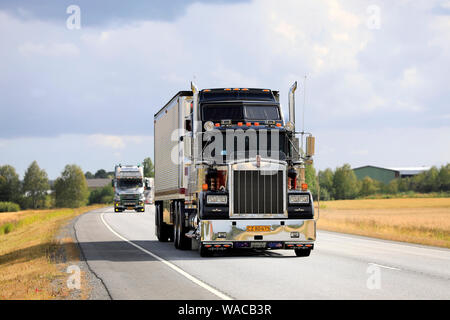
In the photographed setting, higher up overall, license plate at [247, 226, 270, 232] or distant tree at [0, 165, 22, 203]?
distant tree at [0, 165, 22, 203]

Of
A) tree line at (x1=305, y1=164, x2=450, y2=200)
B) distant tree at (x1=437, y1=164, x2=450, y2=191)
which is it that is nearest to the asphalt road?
tree line at (x1=305, y1=164, x2=450, y2=200)

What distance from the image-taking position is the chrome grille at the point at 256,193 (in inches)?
654

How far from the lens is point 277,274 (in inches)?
525

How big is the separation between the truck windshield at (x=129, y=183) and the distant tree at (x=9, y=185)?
114 m

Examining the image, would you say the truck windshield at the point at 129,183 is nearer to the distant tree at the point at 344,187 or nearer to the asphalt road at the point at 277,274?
the asphalt road at the point at 277,274

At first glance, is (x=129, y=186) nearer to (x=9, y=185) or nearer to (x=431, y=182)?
(x=431, y=182)

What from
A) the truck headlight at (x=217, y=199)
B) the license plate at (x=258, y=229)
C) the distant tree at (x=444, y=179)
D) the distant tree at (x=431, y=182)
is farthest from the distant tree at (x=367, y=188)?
the truck headlight at (x=217, y=199)

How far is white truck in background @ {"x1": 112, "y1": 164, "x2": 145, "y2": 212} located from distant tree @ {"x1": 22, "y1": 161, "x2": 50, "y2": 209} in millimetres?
118194

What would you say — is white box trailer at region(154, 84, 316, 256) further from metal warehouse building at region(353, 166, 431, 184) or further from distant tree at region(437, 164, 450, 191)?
metal warehouse building at region(353, 166, 431, 184)

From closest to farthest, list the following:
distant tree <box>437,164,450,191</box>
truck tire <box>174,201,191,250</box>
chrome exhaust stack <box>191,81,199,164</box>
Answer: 1. chrome exhaust stack <box>191,81,199,164</box>
2. truck tire <box>174,201,191,250</box>
3. distant tree <box>437,164,450,191</box>

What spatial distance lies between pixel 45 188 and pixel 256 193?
540 ft

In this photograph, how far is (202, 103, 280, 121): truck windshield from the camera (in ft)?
60.4

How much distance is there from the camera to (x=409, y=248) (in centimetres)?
2120

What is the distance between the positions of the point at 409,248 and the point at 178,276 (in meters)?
10.3
